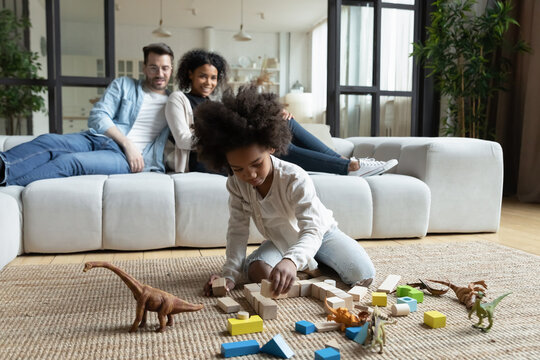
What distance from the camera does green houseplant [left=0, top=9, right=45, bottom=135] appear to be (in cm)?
332

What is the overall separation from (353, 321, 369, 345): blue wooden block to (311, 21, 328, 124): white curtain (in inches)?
289

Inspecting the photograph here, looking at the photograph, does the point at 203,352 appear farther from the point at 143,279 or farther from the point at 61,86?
the point at 61,86

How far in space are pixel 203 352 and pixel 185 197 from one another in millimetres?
1122

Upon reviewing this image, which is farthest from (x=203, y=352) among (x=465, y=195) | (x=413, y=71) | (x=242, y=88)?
(x=413, y=71)

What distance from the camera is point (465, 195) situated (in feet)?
8.32

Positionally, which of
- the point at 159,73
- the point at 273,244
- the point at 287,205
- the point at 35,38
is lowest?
the point at 273,244

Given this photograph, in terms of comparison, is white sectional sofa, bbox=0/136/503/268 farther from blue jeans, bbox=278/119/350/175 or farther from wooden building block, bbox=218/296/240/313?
wooden building block, bbox=218/296/240/313

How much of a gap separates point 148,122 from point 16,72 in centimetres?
132

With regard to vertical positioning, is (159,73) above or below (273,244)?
above

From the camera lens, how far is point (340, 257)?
1611mm

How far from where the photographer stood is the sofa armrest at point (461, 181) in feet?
8.19

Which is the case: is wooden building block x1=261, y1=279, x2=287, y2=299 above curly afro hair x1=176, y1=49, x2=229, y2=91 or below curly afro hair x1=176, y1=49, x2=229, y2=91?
below

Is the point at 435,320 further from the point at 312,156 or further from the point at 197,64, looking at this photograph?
the point at 197,64

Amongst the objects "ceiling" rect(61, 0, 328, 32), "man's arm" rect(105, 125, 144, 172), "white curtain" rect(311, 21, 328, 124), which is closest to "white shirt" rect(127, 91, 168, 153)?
"man's arm" rect(105, 125, 144, 172)
